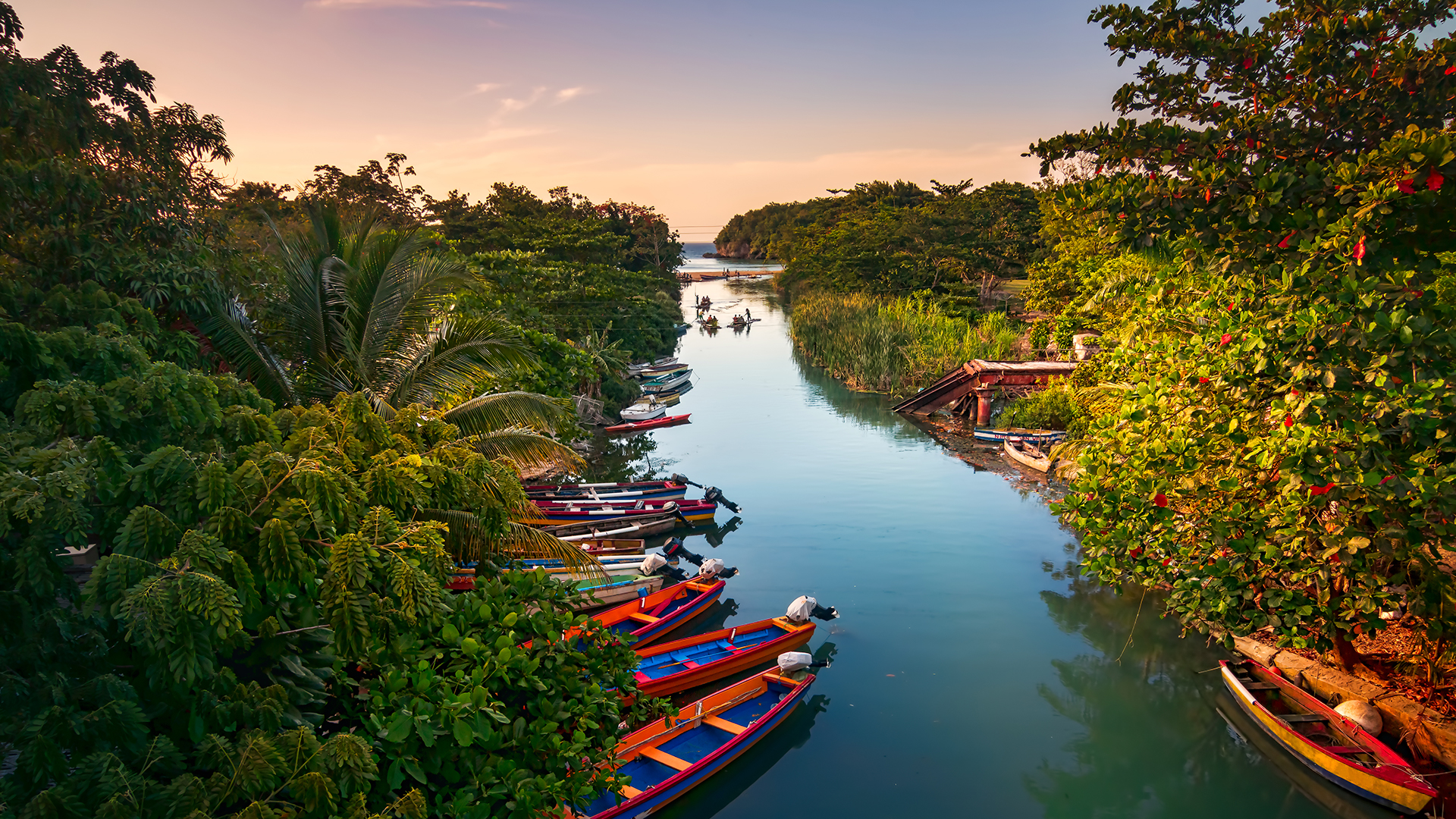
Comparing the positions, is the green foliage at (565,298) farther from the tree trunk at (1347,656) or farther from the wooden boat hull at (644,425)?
the tree trunk at (1347,656)

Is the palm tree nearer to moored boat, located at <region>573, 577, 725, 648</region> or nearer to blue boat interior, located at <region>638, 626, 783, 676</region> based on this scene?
moored boat, located at <region>573, 577, 725, 648</region>

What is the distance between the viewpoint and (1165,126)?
722 cm

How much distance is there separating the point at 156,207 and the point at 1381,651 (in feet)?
50.3

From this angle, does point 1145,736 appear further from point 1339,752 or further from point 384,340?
point 384,340

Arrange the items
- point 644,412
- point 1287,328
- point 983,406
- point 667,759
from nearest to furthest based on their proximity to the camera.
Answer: point 1287,328 < point 667,759 < point 983,406 < point 644,412

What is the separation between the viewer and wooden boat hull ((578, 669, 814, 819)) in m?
8.22

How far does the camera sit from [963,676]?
11.8 m

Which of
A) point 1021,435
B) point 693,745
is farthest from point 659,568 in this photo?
point 1021,435

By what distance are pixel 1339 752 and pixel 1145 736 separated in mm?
2257

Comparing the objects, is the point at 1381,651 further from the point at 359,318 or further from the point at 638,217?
the point at 638,217

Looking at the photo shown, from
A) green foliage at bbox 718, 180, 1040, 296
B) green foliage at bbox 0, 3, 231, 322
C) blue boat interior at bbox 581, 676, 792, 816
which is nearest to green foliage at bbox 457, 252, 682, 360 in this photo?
green foliage at bbox 0, 3, 231, 322

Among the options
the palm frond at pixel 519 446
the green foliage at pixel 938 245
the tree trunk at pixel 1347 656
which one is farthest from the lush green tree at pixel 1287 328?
the green foliage at pixel 938 245

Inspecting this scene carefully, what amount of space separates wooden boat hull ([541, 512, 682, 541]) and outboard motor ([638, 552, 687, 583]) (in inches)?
76.4

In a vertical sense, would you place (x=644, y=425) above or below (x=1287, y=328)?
below
